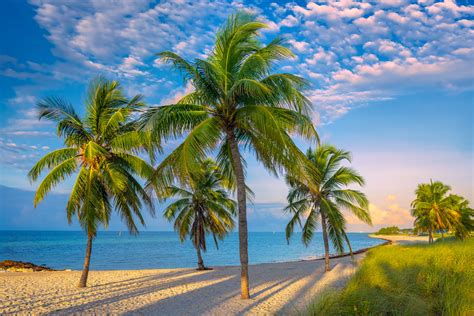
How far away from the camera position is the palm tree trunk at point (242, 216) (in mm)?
10477

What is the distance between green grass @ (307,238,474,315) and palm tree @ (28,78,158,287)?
8813 mm

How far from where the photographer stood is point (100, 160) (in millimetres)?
13266

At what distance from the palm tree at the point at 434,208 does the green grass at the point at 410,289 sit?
29519mm

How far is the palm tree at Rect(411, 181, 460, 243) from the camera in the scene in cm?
3762

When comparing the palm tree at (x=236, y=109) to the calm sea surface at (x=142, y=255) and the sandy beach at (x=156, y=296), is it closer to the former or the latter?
the sandy beach at (x=156, y=296)

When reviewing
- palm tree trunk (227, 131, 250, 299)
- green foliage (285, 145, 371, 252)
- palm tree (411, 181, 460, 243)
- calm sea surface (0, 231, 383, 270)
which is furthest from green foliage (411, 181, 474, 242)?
palm tree trunk (227, 131, 250, 299)

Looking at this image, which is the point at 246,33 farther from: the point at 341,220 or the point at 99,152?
the point at 341,220

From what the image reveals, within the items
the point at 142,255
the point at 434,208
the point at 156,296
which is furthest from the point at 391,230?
the point at 156,296

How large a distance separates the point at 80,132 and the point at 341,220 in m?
13.0

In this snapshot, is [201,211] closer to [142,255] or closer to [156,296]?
[156,296]

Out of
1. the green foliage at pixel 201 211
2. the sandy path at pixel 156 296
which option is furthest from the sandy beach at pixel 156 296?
the green foliage at pixel 201 211

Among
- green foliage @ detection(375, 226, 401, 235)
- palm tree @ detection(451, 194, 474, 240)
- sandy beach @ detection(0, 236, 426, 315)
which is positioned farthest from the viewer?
green foliage @ detection(375, 226, 401, 235)

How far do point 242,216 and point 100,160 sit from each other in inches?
252

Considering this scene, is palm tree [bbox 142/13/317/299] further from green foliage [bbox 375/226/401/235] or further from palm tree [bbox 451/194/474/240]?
green foliage [bbox 375/226/401/235]
